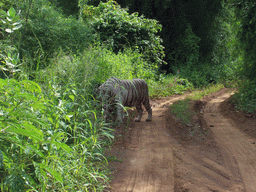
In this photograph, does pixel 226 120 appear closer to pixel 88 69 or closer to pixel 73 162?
pixel 88 69

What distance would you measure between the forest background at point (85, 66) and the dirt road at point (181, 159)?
0.36 meters

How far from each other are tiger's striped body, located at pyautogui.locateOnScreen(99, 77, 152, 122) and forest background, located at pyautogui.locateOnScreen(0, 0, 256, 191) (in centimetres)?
24

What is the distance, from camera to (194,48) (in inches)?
619

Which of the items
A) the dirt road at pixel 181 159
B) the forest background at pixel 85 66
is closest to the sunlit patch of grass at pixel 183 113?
the dirt road at pixel 181 159

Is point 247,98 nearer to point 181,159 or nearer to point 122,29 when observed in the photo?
point 181,159

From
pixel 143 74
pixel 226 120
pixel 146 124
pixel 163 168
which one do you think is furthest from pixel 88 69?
pixel 143 74

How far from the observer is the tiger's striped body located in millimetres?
5254

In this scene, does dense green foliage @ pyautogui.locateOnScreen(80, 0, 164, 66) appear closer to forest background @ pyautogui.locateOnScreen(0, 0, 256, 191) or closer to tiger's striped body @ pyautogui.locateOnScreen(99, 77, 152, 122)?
forest background @ pyautogui.locateOnScreen(0, 0, 256, 191)

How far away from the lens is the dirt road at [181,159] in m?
3.25

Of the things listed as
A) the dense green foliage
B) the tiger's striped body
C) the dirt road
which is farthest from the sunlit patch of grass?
the dense green foliage

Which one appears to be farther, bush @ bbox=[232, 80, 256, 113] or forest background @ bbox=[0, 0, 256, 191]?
bush @ bbox=[232, 80, 256, 113]

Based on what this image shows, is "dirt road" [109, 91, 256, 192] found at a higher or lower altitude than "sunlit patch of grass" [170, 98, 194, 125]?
higher

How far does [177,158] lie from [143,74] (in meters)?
6.02

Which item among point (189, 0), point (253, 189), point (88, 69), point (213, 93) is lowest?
point (213, 93)
